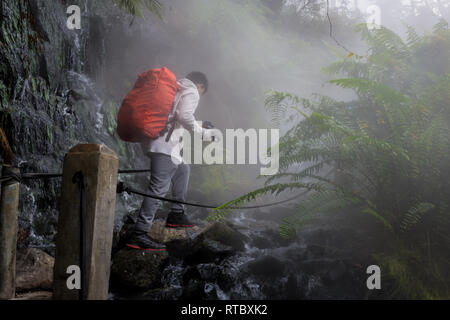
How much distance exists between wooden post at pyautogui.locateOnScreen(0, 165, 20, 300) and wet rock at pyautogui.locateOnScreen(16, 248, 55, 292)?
51cm

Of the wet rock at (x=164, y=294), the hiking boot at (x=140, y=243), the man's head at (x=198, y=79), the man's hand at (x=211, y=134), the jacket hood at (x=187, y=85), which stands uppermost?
the man's head at (x=198, y=79)

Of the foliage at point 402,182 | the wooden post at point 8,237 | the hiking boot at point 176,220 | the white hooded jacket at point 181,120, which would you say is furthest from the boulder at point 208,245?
the wooden post at point 8,237

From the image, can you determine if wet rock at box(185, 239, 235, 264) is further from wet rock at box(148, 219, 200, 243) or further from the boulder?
wet rock at box(148, 219, 200, 243)

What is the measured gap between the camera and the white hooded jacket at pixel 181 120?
2.70m

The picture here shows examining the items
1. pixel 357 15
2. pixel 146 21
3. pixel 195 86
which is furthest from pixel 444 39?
pixel 357 15

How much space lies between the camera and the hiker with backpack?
8.11 ft

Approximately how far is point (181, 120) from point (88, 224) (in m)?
1.58

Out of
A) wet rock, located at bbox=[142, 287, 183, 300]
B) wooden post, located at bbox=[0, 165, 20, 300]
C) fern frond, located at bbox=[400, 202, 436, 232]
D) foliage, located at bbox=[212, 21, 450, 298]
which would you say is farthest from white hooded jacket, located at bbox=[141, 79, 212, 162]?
fern frond, located at bbox=[400, 202, 436, 232]

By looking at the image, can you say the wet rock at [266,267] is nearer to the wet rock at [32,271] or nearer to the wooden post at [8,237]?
the wet rock at [32,271]

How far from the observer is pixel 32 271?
2396 mm

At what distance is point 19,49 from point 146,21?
6.12m

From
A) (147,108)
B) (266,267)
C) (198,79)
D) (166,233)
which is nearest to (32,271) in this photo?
(166,233)

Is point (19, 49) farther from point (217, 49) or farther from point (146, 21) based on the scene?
point (217, 49)

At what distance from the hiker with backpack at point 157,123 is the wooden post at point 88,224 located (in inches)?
40.7
